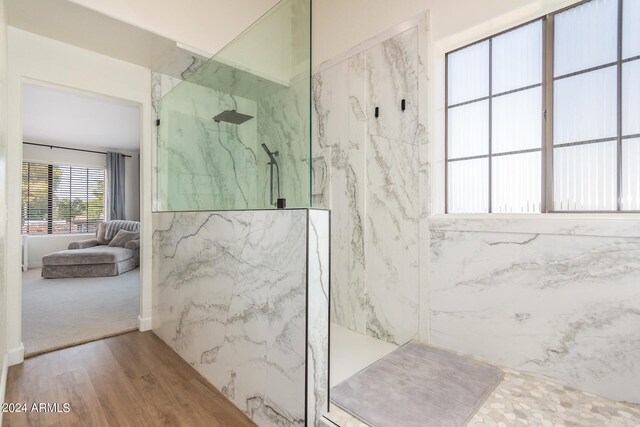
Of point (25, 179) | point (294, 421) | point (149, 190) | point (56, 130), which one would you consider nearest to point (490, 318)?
point (294, 421)

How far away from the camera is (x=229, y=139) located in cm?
179

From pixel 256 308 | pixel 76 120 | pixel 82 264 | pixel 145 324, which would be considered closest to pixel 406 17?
pixel 256 308

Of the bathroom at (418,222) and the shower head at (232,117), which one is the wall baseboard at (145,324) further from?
the shower head at (232,117)

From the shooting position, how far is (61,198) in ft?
20.0

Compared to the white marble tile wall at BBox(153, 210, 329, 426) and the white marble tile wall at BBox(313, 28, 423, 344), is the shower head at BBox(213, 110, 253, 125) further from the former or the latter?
the white marble tile wall at BBox(313, 28, 423, 344)

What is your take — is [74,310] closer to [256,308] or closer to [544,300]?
[256,308]

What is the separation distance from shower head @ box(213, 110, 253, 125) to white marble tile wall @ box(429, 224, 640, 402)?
139 cm

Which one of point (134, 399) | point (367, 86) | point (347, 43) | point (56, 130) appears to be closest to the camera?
point (134, 399)

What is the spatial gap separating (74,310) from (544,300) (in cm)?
408

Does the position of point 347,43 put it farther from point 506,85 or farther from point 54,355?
point 54,355

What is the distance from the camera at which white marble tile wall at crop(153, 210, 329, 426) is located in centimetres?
124

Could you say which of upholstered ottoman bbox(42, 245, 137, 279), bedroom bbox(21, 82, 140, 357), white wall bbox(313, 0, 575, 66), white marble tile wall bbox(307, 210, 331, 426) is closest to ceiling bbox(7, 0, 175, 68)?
bedroom bbox(21, 82, 140, 357)

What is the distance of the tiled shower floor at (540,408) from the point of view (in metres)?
1.26

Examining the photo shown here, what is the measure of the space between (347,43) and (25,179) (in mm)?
6790
